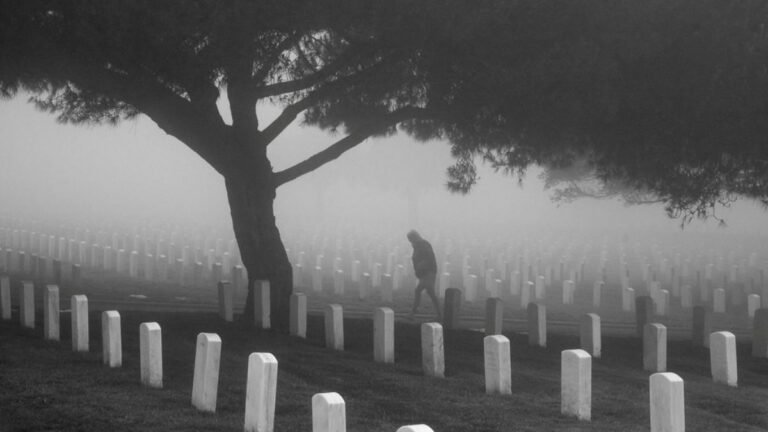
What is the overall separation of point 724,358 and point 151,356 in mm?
6120

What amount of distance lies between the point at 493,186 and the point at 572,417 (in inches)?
4028

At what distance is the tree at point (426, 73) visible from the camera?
12492 millimetres

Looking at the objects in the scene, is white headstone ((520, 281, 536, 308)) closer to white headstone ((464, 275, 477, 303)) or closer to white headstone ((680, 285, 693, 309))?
white headstone ((464, 275, 477, 303))

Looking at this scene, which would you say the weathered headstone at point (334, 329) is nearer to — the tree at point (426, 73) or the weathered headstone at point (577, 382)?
the tree at point (426, 73)

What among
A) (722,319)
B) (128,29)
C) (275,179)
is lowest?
(722,319)

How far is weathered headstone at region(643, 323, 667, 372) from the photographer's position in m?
13.1

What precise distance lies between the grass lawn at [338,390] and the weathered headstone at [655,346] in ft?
0.83

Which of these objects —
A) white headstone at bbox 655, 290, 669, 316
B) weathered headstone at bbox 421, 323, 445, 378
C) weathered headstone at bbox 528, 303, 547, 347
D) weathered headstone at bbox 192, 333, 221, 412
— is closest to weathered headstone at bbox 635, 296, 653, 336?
weathered headstone at bbox 528, 303, 547, 347

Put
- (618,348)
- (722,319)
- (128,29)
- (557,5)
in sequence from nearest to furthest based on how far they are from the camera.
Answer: (128,29) < (557,5) < (618,348) < (722,319)

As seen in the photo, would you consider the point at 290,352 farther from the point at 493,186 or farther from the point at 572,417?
the point at 493,186

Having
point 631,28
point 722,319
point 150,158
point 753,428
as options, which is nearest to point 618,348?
point 631,28

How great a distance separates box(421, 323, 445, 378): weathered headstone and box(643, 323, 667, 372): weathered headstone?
296cm

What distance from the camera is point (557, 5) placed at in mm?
13805

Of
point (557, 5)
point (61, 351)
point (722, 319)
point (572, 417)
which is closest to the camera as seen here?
point (572, 417)
